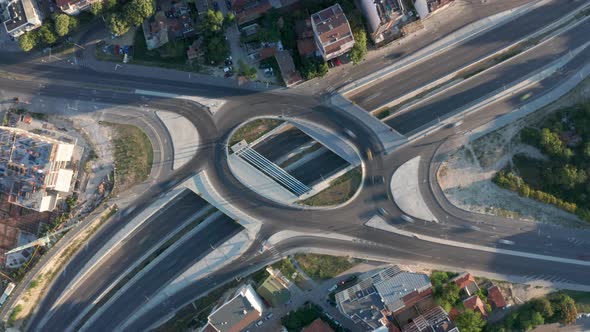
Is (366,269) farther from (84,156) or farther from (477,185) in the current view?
(84,156)

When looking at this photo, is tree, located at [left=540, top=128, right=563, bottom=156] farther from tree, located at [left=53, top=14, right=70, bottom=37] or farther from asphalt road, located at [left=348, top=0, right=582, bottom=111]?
tree, located at [left=53, top=14, right=70, bottom=37]

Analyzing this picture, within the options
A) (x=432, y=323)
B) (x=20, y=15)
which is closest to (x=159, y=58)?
(x=20, y=15)

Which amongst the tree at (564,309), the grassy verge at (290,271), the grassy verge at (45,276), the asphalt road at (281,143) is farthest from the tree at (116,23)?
the tree at (564,309)

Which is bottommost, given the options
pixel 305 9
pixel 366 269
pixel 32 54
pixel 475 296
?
pixel 475 296

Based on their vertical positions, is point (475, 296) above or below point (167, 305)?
below

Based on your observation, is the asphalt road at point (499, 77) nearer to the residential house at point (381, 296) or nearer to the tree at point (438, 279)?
the tree at point (438, 279)

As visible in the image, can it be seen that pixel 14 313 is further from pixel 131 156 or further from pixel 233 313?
pixel 233 313

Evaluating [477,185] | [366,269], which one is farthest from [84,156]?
[477,185]

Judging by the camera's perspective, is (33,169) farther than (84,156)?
No
